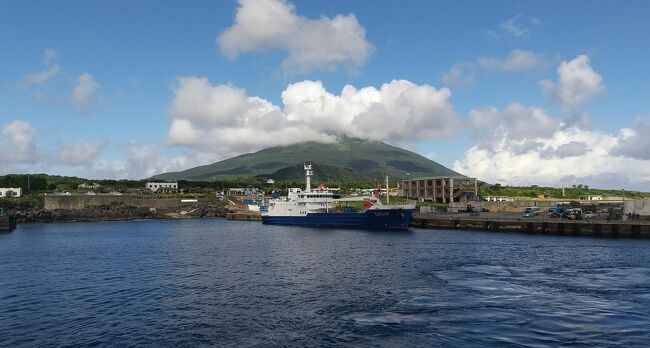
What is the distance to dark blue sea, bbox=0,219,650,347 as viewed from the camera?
21609 mm

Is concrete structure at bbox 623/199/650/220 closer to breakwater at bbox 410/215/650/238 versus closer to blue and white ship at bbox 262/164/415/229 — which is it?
breakwater at bbox 410/215/650/238

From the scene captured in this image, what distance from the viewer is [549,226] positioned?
67.4 m

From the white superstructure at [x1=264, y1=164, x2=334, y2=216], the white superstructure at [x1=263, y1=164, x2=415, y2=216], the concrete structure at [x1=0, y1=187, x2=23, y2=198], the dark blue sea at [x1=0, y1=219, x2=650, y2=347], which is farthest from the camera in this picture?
the concrete structure at [x1=0, y1=187, x2=23, y2=198]

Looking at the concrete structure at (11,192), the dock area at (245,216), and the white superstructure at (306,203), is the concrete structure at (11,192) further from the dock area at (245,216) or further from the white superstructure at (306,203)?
the white superstructure at (306,203)

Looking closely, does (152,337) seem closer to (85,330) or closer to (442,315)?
(85,330)

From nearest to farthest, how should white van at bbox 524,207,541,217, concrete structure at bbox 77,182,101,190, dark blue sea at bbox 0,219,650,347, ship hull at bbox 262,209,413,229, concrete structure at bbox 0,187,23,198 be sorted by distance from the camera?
dark blue sea at bbox 0,219,650,347, ship hull at bbox 262,209,413,229, white van at bbox 524,207,541,217, concrete structure at bbox 0,187,23,198, concrete structure at bbox 77,182,101,190

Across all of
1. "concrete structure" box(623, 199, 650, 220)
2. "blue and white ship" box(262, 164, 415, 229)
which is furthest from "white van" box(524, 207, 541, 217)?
"blue and white ship" box(262, 164, 415, 229)

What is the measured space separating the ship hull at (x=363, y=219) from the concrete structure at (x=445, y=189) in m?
55.4

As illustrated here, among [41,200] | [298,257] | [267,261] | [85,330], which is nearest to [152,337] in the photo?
[85,330]

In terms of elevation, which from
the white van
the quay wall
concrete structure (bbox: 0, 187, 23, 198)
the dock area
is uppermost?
concrete structure (bbox: 0, 187, 23, 198)

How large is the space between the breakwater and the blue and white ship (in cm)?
729

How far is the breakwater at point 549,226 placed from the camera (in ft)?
196

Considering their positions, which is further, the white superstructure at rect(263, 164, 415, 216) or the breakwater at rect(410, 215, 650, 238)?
the white superstructure at rect(263, 164, 415, 216)

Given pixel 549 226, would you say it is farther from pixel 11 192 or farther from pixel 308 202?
pixel 11 192
